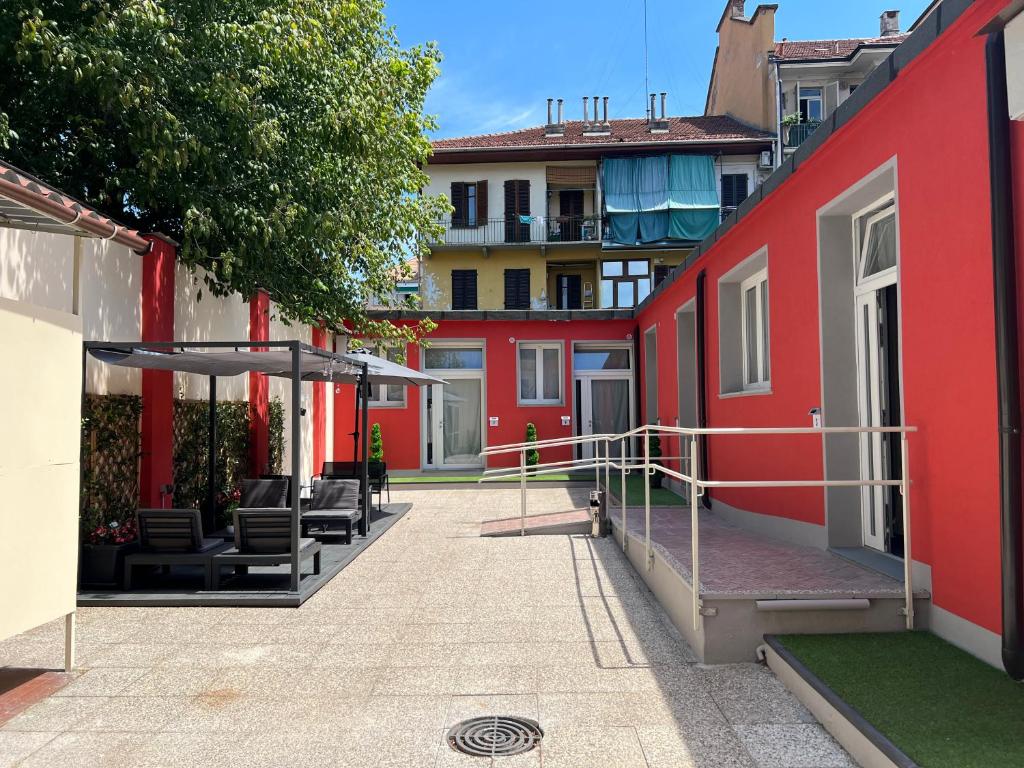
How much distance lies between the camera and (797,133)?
2269cm

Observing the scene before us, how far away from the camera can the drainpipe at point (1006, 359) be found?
345 centimetres

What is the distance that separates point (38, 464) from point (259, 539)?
2.35 m

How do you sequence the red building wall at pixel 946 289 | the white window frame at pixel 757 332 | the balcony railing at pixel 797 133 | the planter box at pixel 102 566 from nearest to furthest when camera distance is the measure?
the red building wall at pixel 946 289 → the planter box at pixel 102 566 → the white window frame at pixel 757 332 → the balcony railing at pixel 797 133

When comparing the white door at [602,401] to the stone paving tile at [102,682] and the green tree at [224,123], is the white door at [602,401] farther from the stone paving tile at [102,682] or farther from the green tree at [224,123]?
the stone paving tile at [102,682]

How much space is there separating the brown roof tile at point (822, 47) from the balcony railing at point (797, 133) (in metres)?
2.12

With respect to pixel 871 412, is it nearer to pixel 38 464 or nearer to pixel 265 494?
pixel 38 464

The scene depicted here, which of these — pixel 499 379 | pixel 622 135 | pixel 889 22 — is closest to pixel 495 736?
pixel 499 379

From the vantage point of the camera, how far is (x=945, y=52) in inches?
163

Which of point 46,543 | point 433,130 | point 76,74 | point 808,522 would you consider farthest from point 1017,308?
point 433,130

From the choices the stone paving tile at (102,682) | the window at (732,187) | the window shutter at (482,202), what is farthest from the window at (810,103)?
the stone paving tile at (102,682)

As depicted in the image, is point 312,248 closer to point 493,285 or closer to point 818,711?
point 818,711

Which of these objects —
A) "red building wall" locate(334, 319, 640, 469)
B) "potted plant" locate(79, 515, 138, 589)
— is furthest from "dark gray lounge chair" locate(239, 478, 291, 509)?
"red building wall" locate(334, 319, 640, 469)

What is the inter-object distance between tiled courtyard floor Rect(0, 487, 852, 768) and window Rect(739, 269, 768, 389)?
320cm

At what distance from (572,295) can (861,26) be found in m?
13.6
